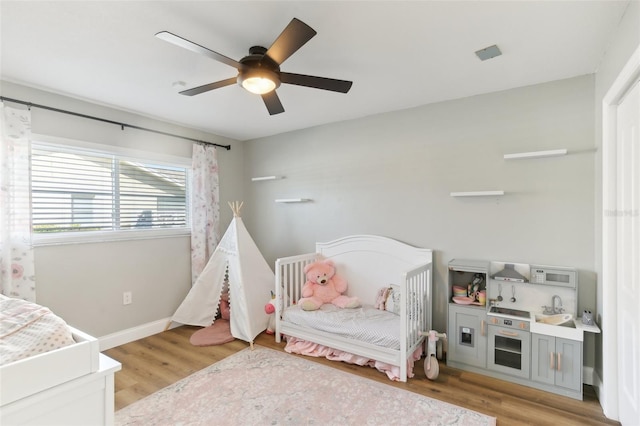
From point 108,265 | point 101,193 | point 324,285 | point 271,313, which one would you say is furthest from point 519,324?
point 101,193

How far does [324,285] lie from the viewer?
3.41 m

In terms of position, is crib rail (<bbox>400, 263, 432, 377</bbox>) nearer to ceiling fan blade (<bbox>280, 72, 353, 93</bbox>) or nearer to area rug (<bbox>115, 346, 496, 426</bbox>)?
area rug (<bbox>115, 346, 496, 426</bbox>)

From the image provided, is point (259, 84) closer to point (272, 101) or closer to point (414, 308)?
point (272, 101)

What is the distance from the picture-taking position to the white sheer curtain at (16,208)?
2.44 meters

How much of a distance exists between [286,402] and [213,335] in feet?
4.90

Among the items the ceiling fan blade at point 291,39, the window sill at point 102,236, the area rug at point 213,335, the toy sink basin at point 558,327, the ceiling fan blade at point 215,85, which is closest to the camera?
the ceiling fan blade at point 291,39

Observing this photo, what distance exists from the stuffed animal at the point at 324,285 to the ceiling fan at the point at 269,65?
1.90 metres

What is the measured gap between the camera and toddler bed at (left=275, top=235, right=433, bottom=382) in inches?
101

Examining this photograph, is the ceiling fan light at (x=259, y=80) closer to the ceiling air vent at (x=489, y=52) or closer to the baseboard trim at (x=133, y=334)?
the ceiling air vent at (x=489, y=52)

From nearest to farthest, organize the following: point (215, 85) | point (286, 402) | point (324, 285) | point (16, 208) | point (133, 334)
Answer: point (215, 85)
point (286, 402)
point (16, 208)
point (133, 334)
point (324, 285)

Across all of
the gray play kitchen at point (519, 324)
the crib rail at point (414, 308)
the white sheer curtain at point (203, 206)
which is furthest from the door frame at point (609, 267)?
the white sheer curtain at point (203, 206)

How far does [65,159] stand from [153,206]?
3.04 feet

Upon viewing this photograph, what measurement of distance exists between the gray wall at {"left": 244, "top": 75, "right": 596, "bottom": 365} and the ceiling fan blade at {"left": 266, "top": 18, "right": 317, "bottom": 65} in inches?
74.1

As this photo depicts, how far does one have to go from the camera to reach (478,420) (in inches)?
78.6
